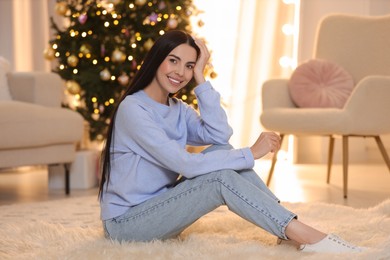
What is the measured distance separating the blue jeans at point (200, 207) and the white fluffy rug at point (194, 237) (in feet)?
0.16

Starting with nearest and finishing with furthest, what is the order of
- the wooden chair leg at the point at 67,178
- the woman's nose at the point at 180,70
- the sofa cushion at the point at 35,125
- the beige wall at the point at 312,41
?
the woman's nose at the point at 180,70
the sofa cushion at the point at 35,125
the wooden chair leg at the point at 67,178
the beige wall at the point at 312,41

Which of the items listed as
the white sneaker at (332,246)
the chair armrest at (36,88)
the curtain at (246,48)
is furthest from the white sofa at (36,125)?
the curtain at (246,48)

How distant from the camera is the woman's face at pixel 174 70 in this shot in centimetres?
213

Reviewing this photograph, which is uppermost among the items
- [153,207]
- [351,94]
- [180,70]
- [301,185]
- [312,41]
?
[180,70]

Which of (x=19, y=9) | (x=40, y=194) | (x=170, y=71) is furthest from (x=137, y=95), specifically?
(x=19, y=9)

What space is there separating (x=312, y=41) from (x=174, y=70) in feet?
12.1

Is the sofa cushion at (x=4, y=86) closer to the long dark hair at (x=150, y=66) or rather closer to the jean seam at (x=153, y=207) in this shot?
the long dark hair at (x=150, y=66)

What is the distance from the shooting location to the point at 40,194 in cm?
379

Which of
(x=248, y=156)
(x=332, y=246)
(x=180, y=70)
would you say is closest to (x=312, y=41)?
(x=180, y=70)

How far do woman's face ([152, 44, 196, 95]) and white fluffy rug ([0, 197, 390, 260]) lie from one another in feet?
1.55

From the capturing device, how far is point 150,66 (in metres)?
2.15

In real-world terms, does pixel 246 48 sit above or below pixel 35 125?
above

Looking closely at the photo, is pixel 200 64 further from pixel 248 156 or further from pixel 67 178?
pixel 67 178

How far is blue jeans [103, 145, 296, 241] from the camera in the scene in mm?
1926
